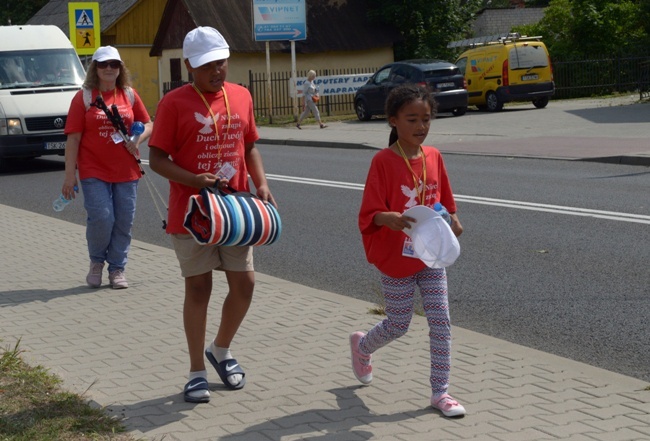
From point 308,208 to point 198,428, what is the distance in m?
8.93

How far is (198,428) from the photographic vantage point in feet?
16.0

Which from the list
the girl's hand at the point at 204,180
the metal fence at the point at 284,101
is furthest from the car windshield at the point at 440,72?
the girl's hand at the point at 204,180

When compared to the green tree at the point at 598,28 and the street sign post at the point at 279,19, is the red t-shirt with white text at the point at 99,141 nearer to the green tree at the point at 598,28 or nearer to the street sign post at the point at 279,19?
the street sign post at the point at 279,19

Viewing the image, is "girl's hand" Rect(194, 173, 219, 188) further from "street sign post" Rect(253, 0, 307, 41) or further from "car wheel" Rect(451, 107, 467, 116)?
"street sign post" Rect(253, 0, 307, 41)

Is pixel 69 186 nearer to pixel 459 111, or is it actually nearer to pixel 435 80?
pixel 435 80

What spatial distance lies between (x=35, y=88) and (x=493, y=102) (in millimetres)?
15746

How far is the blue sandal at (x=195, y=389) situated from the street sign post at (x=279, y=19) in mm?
29312

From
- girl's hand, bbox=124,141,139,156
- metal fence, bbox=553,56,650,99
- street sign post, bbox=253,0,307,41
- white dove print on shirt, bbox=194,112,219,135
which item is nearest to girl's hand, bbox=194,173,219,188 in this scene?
white dove print on shirt, bbox=194,112,219,135

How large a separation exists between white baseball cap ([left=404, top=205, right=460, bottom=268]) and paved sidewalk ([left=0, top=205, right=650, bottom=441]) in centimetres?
74

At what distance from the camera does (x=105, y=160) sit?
8.41 meters

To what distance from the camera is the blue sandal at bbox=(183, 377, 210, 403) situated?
530 centimetres

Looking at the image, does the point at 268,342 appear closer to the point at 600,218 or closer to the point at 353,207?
the point at 600,218

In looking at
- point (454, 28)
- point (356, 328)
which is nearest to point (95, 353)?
point (356, 328)

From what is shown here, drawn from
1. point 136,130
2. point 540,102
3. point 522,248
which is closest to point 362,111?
point 540,102
